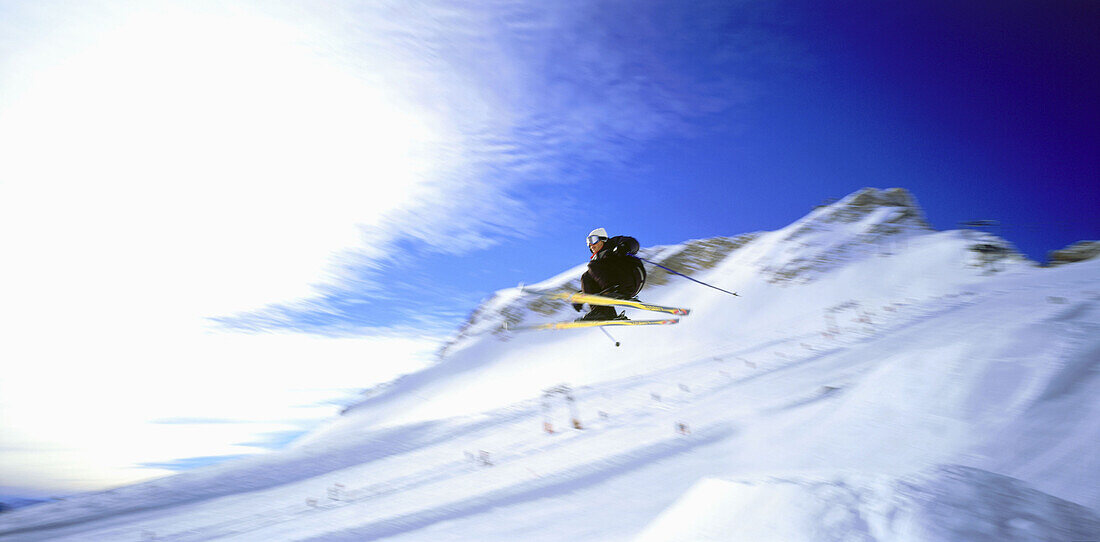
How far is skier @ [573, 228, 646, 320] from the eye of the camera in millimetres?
6637

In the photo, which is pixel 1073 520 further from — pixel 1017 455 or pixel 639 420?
pixel 639 420

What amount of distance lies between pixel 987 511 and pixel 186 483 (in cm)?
1317

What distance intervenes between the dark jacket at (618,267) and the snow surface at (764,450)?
227 centimetres

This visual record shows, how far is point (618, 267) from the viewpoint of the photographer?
21.9 feet

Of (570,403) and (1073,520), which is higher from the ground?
(570,403)

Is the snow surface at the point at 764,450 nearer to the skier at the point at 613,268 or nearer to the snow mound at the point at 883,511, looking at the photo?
the snow mound at the point at 883,511

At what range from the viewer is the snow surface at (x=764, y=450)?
433 centimetres

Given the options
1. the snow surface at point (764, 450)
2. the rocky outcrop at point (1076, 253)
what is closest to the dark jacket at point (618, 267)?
the snow surface at point (764, 450)

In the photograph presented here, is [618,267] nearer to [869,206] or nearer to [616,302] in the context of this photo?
[616,302]

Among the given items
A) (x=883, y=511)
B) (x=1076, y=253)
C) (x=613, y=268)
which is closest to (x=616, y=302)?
(x=613, y=268)

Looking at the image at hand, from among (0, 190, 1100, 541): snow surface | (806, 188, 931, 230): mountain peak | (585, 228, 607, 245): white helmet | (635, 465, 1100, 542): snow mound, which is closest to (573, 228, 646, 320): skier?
(585, 228, 607, 245): white helmet

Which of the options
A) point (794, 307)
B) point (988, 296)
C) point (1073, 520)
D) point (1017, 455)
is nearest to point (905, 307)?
point (988, 296)

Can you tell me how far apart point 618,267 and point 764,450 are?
11.1 feet

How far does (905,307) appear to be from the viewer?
1489 centimetres
